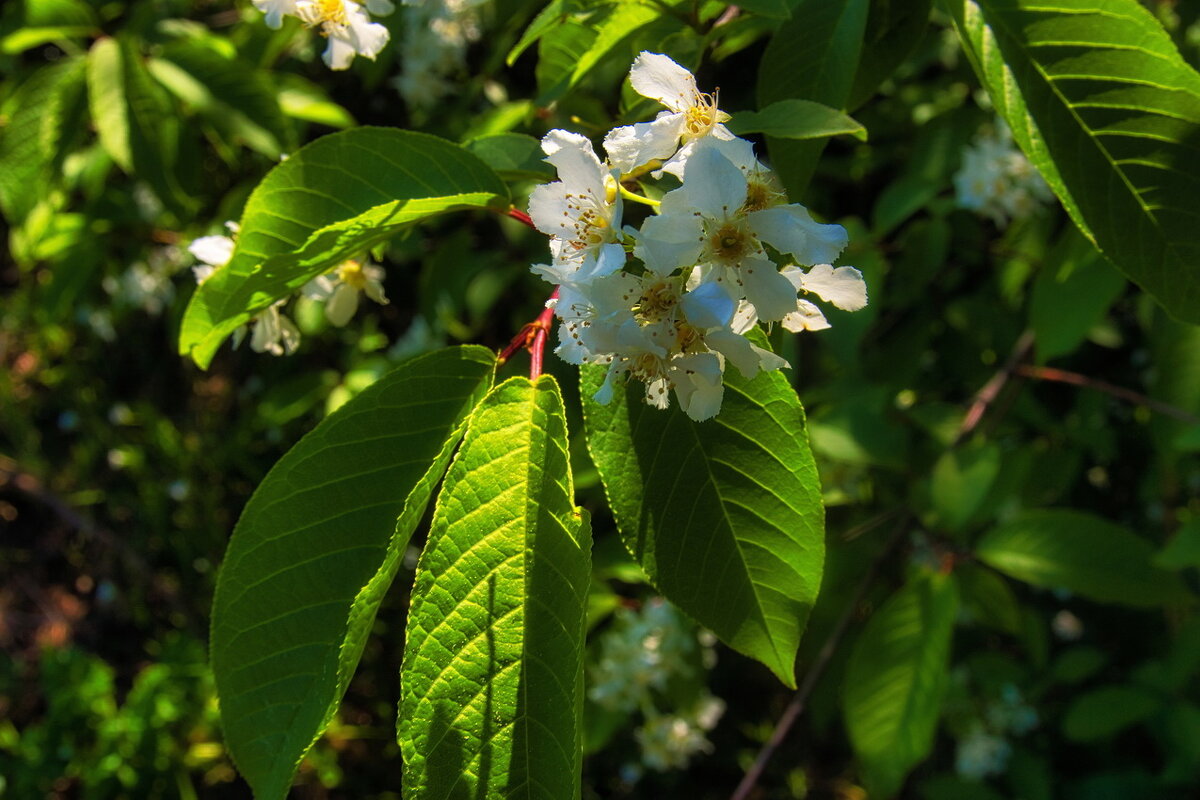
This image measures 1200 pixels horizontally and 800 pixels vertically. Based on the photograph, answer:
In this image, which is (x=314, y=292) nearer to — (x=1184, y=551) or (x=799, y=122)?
(x=799, y=122)

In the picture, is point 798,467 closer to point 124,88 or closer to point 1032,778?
point 124,88

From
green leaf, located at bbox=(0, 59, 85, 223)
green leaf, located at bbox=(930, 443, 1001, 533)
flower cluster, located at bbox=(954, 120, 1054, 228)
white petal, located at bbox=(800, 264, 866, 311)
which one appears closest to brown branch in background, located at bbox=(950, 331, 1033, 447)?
green leaf, located at bbox=(930, 443, 1001, 533)

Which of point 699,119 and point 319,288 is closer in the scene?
point 699,119

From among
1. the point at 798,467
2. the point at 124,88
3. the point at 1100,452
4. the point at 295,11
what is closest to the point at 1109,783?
the point at 1100,452

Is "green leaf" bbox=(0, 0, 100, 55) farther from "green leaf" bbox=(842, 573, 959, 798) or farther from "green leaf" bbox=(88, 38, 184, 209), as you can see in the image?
"green leaf" bbox=(842, 573, 959, 798)

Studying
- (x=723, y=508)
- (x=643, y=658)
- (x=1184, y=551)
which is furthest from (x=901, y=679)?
(x=723, y=508)
